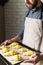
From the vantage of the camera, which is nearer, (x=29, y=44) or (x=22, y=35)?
(x=29, y=44)

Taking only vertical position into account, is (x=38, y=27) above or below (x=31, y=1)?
below

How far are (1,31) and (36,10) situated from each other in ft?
5.26

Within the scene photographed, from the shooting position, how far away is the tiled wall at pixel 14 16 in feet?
9.80

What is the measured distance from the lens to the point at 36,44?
1564mm

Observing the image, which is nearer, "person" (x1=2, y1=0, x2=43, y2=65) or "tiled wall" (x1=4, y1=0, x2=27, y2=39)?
"person" (x1=2, y1=0, x2=43, y2=65)

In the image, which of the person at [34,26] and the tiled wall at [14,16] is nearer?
the person at [34,26]

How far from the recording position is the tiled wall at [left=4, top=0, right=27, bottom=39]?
2986 mm

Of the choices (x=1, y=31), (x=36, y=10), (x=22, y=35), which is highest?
(x=36, y=10)

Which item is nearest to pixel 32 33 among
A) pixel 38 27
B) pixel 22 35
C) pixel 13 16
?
pixel 38 27

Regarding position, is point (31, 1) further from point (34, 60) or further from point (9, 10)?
point (9, 10)

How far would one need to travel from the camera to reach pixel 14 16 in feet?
10.0

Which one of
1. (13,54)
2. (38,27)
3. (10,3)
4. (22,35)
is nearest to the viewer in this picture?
(13,54)

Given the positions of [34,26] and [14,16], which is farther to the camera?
[14,16]

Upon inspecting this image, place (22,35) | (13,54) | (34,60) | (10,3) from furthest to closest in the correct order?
(10,3) < (22,35) < (13,54) < (34,60)
